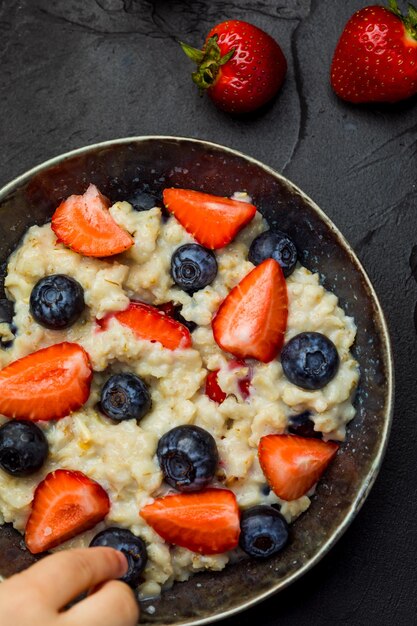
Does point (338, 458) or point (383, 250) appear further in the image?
point (383, 250)

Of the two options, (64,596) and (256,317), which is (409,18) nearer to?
(256,317)

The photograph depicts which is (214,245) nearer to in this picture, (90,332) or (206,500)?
(90,332)

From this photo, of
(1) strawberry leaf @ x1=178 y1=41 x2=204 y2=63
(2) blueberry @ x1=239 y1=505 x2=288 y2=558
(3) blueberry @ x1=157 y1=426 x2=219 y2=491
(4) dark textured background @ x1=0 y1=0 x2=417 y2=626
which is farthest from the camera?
(4) dark textured background @ x1=0 y1=0 x2=417 y2=626

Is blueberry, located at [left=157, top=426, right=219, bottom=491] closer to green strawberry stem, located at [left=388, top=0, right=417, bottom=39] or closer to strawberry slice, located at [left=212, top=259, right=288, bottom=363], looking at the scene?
strawberry slice, located at [left=212, top=259, right=288, bottom=363]

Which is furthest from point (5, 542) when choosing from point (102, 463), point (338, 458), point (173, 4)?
point (173, 4)

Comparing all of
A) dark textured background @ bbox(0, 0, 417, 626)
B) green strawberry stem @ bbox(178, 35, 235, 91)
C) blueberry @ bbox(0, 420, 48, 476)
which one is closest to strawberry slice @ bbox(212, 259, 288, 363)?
dark textured background @ bbox(0, 0, 417, 626)

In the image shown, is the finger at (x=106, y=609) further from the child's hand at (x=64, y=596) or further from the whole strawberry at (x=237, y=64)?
the whole strawberry at (x=237, y=64)
